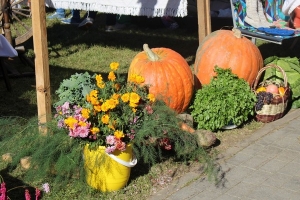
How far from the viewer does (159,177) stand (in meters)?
4.54

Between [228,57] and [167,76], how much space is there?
0.90 m

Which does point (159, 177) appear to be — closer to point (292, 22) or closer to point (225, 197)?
point (225, 197)

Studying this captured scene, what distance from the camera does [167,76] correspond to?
519 centimetres

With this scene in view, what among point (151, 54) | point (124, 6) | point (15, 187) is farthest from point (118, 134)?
point (124, 6)

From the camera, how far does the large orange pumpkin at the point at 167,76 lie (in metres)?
5.18

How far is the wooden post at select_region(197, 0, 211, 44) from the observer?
6.31m

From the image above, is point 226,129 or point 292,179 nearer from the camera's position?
point 292,179

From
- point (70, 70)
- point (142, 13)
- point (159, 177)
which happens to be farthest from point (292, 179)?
point (142, 13)

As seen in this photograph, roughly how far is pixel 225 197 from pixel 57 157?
1.29 m

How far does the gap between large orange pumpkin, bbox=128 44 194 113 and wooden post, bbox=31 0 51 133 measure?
A: 0.91 metres

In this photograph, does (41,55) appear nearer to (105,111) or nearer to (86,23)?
(105,111)

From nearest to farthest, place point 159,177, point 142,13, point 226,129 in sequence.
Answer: point 159,177, point 226,129, point 142,13

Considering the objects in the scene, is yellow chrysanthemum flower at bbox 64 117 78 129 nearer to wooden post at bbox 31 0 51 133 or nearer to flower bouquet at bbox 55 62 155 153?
flower bouquet at bbox 55 62 155 153

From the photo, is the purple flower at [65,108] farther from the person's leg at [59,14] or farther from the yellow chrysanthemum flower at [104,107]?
the person's leg at [59,14]
